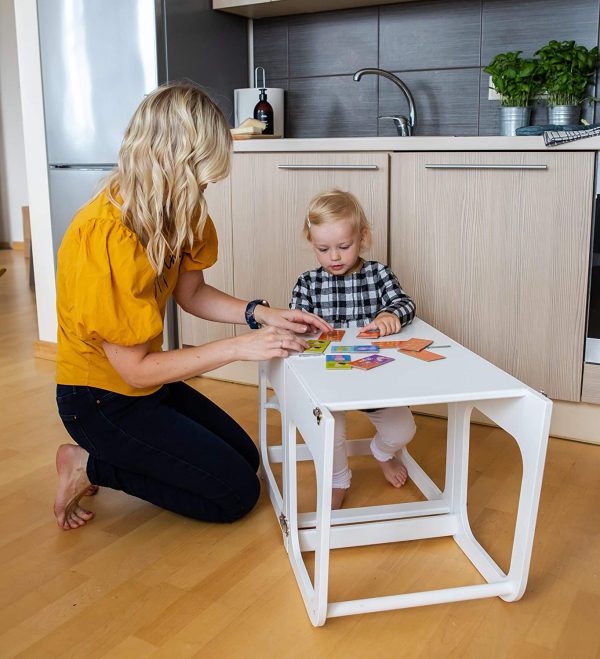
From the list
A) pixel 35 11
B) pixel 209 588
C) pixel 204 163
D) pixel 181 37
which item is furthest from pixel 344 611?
pixel 35 11

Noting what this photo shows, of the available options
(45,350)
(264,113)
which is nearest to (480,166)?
(264,113)

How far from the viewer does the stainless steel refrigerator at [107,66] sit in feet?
9.63

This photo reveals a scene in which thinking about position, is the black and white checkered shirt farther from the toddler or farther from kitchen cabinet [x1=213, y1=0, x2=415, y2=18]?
kitchen cabinet [x1=213, y1=0, x2=415, y2=18]

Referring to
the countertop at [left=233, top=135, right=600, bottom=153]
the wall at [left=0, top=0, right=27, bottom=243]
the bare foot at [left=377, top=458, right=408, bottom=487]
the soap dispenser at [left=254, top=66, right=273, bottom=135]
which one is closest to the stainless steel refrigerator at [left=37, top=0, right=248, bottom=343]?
the soap dispenser at [left=254, top=66, right=273, bottom=135]

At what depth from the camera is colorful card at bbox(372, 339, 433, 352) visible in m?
1.76

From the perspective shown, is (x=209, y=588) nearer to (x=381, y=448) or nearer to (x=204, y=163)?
(x=381, y=448)

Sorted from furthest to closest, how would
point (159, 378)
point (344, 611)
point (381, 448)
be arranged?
point (381, 448), point (159, 378), point (344, 611)

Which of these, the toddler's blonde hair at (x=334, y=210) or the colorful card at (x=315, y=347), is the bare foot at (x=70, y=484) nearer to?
the colorful card at (x=315, y=347)

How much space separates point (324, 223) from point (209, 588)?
0.93 metres

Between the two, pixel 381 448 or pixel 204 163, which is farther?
pixel 381 448

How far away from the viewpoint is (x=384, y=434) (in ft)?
6.75

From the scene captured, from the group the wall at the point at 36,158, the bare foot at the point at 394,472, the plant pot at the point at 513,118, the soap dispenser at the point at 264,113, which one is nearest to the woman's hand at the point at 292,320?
the bare foot at the point at 394,472

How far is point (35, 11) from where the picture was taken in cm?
316

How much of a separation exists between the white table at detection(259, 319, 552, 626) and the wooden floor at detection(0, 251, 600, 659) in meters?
0.04
